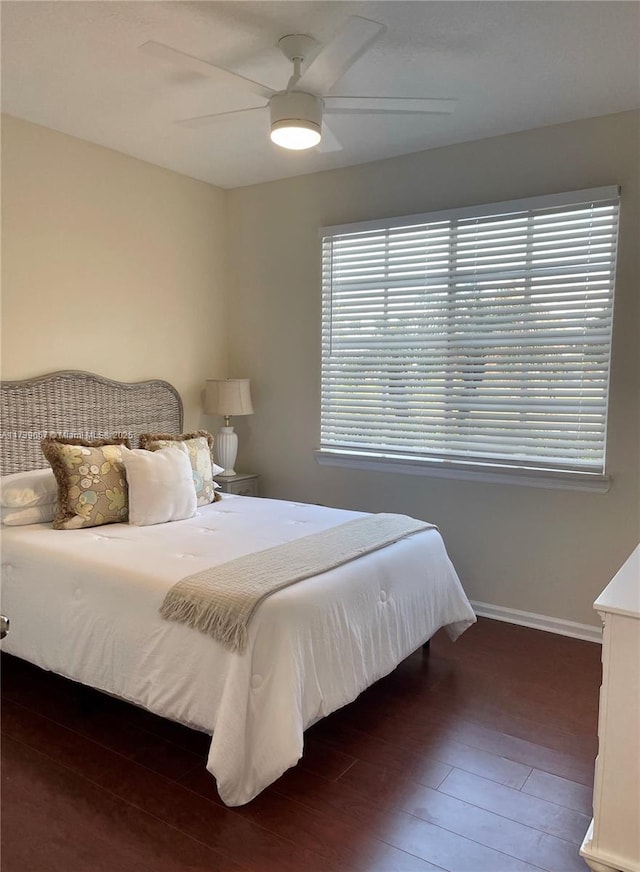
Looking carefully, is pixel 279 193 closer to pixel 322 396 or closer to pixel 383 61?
pixel 322 396

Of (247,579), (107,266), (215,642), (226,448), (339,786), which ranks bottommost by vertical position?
(339,786)

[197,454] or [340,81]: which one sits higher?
[340,81]

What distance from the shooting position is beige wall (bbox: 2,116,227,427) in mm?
3348

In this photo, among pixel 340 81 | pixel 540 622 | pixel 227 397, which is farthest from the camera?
pixel 227 397

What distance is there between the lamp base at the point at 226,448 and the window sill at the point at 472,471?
2.01ft

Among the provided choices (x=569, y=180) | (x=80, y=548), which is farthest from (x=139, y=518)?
(x=569, y=180)

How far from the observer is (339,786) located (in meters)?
2.16

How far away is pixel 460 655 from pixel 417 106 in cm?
255

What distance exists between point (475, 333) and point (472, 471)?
0.80 metres

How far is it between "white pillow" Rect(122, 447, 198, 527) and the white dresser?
6.67 ft

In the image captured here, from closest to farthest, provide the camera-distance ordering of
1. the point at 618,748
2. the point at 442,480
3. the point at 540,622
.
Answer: the point at 618,748, the point at 540,622, the point at 442,480

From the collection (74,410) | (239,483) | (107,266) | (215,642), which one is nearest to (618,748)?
(215,642)

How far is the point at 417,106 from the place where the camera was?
8.14 feet

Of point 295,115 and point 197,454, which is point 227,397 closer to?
point 197,454
